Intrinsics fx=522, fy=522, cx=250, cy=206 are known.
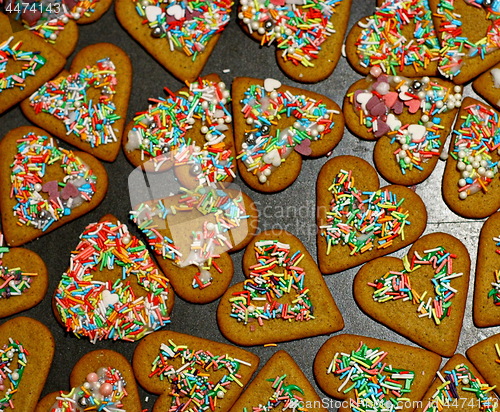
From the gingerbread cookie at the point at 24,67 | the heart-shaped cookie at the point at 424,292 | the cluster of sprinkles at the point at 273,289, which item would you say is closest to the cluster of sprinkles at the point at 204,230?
the cluster of sprinkles at the point at 273,289

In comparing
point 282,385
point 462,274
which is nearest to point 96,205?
point 282,385

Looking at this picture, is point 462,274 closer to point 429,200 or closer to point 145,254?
point 429,200

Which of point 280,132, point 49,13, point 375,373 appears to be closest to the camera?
point 375,373

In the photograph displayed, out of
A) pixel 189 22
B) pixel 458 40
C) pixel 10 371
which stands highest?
pixel 458 40

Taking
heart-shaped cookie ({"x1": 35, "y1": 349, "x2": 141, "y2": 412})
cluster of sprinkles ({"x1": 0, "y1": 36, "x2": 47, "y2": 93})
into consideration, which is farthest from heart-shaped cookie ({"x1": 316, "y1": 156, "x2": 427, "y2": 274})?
cluster of sprinkles ({"x1": 0, "y1": 36, "x2": 47, "y2": 93})

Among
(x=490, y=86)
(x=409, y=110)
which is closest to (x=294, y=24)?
(x=409, y=110)

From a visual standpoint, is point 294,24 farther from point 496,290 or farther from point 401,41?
point 496,290

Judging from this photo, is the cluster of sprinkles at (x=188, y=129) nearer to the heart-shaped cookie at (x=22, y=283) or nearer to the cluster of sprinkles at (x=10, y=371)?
the heart-shaped cookie at (x=22, y=283)

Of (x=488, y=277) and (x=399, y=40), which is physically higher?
(x=399, y=40)
